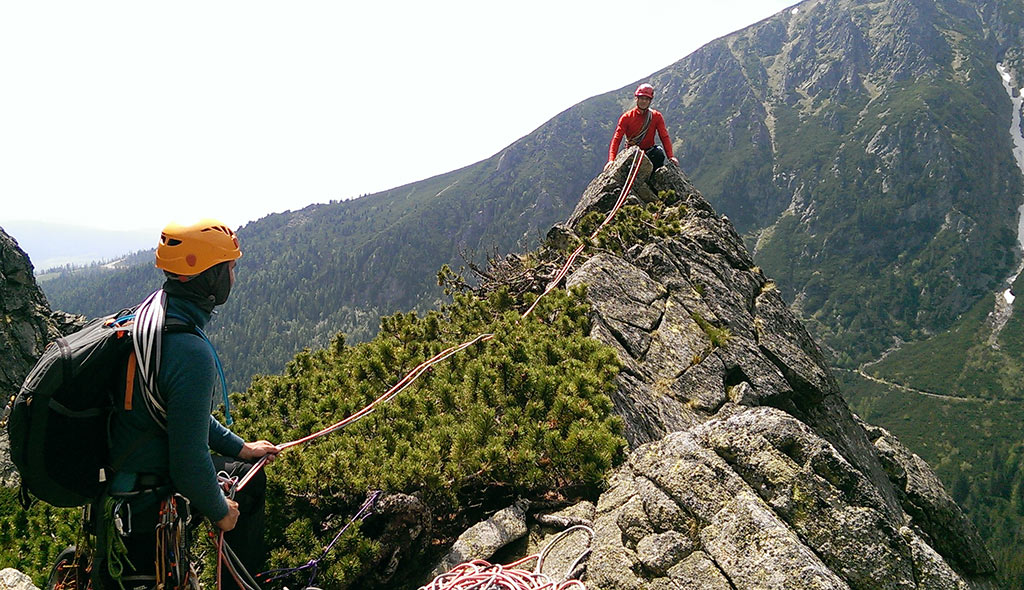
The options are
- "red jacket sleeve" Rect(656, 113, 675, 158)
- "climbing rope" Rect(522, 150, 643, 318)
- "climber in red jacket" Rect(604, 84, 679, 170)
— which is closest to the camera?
"climbing rope" Rect(522, 150, 643, 318)

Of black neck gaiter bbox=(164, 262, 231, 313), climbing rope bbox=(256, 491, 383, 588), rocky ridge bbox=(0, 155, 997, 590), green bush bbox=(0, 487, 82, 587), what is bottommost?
rocky ridge bbox=(0, 155, 997, 590)

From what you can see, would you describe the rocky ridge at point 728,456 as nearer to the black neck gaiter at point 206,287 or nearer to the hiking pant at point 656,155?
the hiking pant at point 656,155

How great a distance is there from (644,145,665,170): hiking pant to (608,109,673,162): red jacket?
223mm

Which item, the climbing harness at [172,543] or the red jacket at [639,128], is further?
the red jacket at [639,128]

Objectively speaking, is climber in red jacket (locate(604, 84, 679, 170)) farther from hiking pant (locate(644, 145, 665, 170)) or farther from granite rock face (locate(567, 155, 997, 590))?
granite rock face (locate(567, 155, 997, 590))

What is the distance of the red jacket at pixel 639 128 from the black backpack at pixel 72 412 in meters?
18.2

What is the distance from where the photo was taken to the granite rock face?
492 cm

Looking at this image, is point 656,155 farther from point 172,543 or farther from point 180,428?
point 172,543

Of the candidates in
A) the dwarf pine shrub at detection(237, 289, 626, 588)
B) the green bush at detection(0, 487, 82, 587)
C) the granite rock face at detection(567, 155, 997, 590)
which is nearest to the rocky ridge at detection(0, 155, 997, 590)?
the granite rock face at detection(567, 155, 997, 590)

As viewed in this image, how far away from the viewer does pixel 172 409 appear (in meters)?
3.77

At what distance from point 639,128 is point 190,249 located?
19004 millimetres

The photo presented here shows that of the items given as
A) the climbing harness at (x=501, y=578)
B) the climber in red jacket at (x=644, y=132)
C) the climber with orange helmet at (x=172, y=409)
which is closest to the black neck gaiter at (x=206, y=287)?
the climber with orange helmet at (x=172, y=409)

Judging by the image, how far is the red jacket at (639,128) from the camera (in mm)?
19703

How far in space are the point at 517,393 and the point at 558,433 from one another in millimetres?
1270
